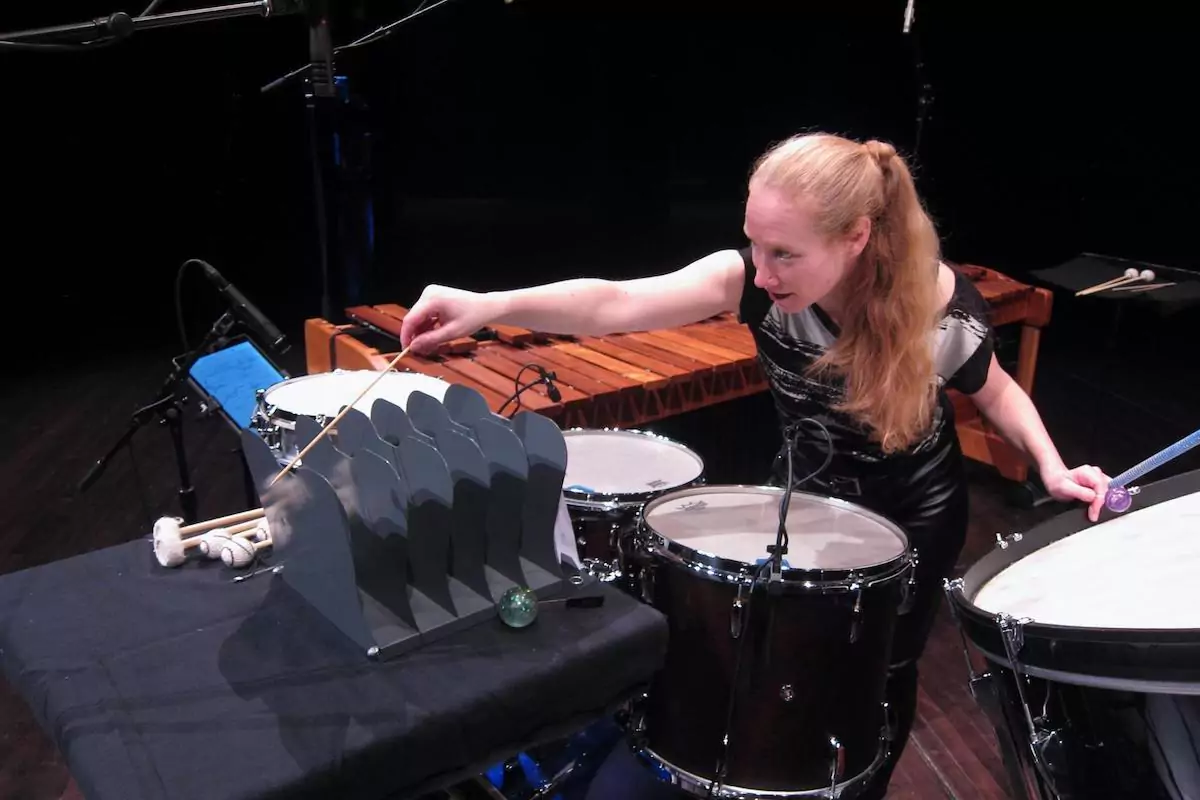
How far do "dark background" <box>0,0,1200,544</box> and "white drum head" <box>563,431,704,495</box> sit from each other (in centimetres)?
369

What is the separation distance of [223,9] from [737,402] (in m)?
2.25

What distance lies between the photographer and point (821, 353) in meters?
1.82

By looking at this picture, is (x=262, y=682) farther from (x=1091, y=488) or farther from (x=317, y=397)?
(x=1091, y=488)

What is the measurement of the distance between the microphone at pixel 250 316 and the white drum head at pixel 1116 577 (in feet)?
5.03

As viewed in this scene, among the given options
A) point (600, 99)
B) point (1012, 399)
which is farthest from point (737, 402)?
point (600, 99)

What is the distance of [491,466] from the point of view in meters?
1.19

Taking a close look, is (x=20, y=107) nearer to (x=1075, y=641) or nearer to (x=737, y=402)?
(x=737, y=402)

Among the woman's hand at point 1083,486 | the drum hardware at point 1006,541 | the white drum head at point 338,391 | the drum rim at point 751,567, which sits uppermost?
the white drum head at point 338,391

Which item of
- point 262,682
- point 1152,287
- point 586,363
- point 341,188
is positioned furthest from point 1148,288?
point 262,682

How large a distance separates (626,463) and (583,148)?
12.9ft

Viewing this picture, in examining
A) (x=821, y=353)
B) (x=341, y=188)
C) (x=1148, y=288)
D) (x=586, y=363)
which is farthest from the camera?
(x=341, y=188)

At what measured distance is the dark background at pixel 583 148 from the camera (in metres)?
5.29

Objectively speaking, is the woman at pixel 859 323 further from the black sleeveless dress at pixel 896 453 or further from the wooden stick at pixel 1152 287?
the wooden stick at pixel 1152 287

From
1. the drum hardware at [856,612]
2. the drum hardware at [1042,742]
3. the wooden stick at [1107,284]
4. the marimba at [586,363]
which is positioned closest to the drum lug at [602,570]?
the drum hardware at [856,612]
